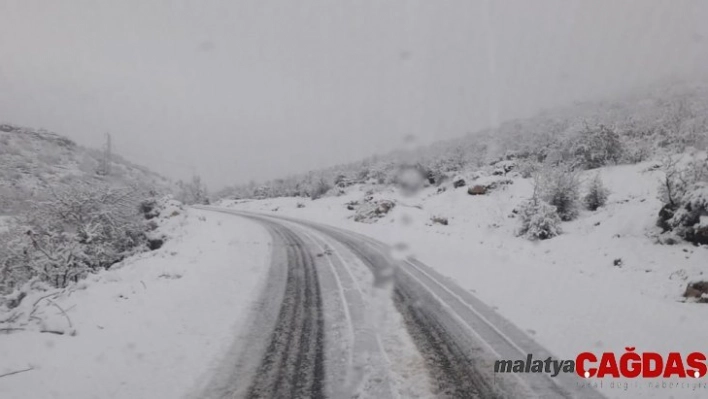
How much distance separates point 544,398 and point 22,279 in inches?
525

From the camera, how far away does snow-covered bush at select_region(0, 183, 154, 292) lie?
10.4m

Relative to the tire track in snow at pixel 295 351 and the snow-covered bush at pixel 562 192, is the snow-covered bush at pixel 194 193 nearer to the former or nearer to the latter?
the snow-covered bush at pixel 562 192

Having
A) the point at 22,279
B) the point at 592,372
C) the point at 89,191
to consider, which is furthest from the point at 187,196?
the point at 592,372

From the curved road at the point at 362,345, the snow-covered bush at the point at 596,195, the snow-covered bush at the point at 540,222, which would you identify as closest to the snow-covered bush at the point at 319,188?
the snow-covered bush at the point at 540,222

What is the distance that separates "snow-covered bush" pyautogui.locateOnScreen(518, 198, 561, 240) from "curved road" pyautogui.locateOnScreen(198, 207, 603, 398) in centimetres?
632

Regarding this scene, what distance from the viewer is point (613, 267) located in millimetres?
10930

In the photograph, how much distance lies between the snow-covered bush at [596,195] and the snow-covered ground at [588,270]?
305mm

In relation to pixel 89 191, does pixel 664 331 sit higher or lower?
lower

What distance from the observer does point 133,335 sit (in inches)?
257

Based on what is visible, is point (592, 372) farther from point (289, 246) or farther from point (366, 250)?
point (289, 246)

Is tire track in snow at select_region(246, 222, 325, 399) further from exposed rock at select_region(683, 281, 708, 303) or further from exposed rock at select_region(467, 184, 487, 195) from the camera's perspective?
exposed rock at select_region(467, 184, 487, 195)

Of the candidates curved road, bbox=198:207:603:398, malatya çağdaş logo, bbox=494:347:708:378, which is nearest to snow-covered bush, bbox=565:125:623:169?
curved road, bbox=198:207:603:398

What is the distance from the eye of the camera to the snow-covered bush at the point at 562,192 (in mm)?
15883

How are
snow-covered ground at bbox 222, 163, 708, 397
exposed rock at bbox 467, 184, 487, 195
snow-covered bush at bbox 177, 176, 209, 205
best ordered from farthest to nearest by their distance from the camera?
snow-covered bush at bbox 177, 176, 209, 205 < exposed rock at bbox 467, 184, 487, 195 < snow-covered ground at bbox 222, 163, 708, 397
